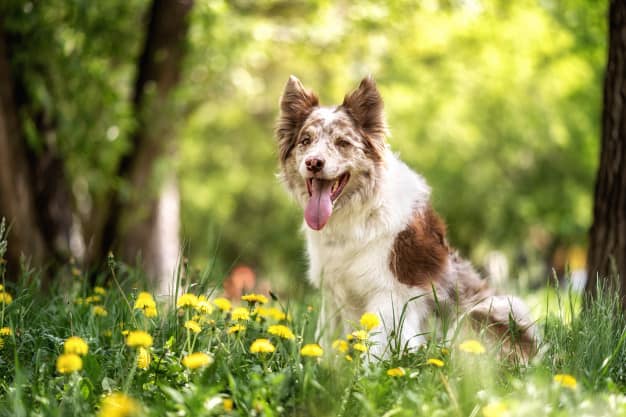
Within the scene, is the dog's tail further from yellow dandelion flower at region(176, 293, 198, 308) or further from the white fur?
yellow dandelion flower at region(176, 293, 198, 308)

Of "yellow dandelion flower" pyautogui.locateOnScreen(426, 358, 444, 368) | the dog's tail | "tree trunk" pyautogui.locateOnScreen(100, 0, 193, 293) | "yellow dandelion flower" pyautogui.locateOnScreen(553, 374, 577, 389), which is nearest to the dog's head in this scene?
the dog's tail

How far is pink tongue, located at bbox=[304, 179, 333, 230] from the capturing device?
197 inches

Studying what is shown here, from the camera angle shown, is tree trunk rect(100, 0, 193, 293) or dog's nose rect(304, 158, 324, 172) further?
tree trunk rect(100, 0, 193, 293)

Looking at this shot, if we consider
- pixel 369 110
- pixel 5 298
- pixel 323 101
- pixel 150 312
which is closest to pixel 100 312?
pixel 5 298

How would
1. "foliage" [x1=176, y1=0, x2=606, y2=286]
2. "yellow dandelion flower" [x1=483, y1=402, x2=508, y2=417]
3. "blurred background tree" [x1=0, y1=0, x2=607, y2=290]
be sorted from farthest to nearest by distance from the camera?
"foliage" [x1=176, y1=0, x2=606, y2=286] < "blurred background tree" [x1=0, y1=0, x2=607, y2=290] < "yellow dandelion flower" [x1=483, y1=402, x2=508, y2=417]

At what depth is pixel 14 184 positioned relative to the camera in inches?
320

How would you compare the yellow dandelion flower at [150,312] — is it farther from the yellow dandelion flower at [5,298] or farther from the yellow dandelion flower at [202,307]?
the yellow dandelion flower at [5,298]

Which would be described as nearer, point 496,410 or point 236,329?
point 496,410

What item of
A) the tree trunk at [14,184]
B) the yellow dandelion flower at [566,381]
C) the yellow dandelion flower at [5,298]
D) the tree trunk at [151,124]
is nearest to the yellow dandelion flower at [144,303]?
the yellow dandelion flower at [5,298]

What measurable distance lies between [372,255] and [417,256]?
0.29 m

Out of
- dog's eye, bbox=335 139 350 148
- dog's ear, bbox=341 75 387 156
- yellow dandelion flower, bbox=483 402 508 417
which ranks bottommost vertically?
yellow dandelion flower, bbox=483 402 508 417

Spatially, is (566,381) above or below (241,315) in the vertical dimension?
above

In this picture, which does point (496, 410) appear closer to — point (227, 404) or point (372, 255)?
point (227, 404)

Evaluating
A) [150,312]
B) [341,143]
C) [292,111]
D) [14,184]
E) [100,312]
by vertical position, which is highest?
[292,111]
